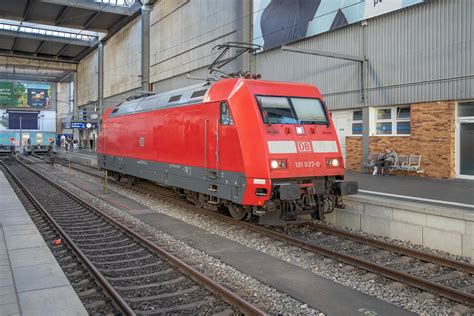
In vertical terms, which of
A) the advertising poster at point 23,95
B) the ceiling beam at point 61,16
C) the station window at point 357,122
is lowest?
the station window at point 357,122

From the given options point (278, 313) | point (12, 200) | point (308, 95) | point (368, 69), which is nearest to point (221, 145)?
point (308, 95)

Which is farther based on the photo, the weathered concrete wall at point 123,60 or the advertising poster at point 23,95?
the advertising poster at point 23,95

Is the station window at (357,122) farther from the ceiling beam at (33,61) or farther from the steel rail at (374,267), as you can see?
the ceiling beam at (33,61)

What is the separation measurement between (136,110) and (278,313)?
11238 mm

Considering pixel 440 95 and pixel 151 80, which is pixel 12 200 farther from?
pixel 151 80

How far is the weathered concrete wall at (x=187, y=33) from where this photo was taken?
26.2 meters

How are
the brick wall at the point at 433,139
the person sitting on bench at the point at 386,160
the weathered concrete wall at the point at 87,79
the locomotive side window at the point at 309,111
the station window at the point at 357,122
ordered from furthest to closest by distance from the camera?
the weathered concrete wall at the point at 87,79 < the station window at the point at 357,122 < the person sitting on bench at the point at 386,160 < the brick wall at the point at 433,139 < the locomotive side window at the point at 309,111

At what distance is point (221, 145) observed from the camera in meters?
9.06

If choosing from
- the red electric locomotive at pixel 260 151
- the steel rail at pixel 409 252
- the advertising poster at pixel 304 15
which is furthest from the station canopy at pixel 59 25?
the steel rail at pixel 409 252

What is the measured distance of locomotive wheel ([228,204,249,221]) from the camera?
9.23 m

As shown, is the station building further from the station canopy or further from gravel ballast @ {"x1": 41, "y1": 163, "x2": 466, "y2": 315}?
the station canopy

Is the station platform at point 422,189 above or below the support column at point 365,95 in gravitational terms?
below

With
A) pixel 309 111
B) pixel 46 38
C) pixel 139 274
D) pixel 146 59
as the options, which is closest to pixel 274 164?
pixel 309 111

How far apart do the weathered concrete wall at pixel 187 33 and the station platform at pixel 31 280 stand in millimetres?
19727
